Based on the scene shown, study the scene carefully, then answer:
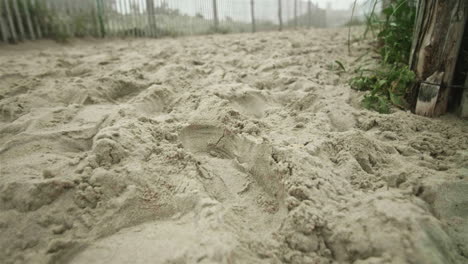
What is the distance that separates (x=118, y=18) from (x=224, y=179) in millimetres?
6325

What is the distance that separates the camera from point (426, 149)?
1231mm

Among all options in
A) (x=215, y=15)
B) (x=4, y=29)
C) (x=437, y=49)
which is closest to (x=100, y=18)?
(x=4, y=29)

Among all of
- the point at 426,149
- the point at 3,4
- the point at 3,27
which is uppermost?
the point at 3,4

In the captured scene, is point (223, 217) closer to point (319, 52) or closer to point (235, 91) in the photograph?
point (235, 91)

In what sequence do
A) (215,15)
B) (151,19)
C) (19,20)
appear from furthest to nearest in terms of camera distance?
(215,15) → (151,19) → (19,20)

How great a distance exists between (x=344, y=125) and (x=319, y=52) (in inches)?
74.9

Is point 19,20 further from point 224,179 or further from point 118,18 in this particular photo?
point 224,179

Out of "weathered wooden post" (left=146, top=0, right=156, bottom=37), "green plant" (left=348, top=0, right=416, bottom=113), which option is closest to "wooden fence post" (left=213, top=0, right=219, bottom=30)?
"weathered wooden post" (left=146, top=0, right=156, bottom=37)

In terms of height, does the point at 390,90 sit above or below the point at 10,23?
below

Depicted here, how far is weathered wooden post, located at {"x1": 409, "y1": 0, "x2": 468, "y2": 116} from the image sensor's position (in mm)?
1412

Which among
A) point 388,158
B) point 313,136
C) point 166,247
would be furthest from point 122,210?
point 388,158

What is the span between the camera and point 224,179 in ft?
3.67

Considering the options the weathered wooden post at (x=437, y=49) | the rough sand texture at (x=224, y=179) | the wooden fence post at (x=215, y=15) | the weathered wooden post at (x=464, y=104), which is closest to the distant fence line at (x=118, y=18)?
the wooden fence post at (x=215, y=15)

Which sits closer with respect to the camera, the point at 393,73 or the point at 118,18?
the point at 393,73
